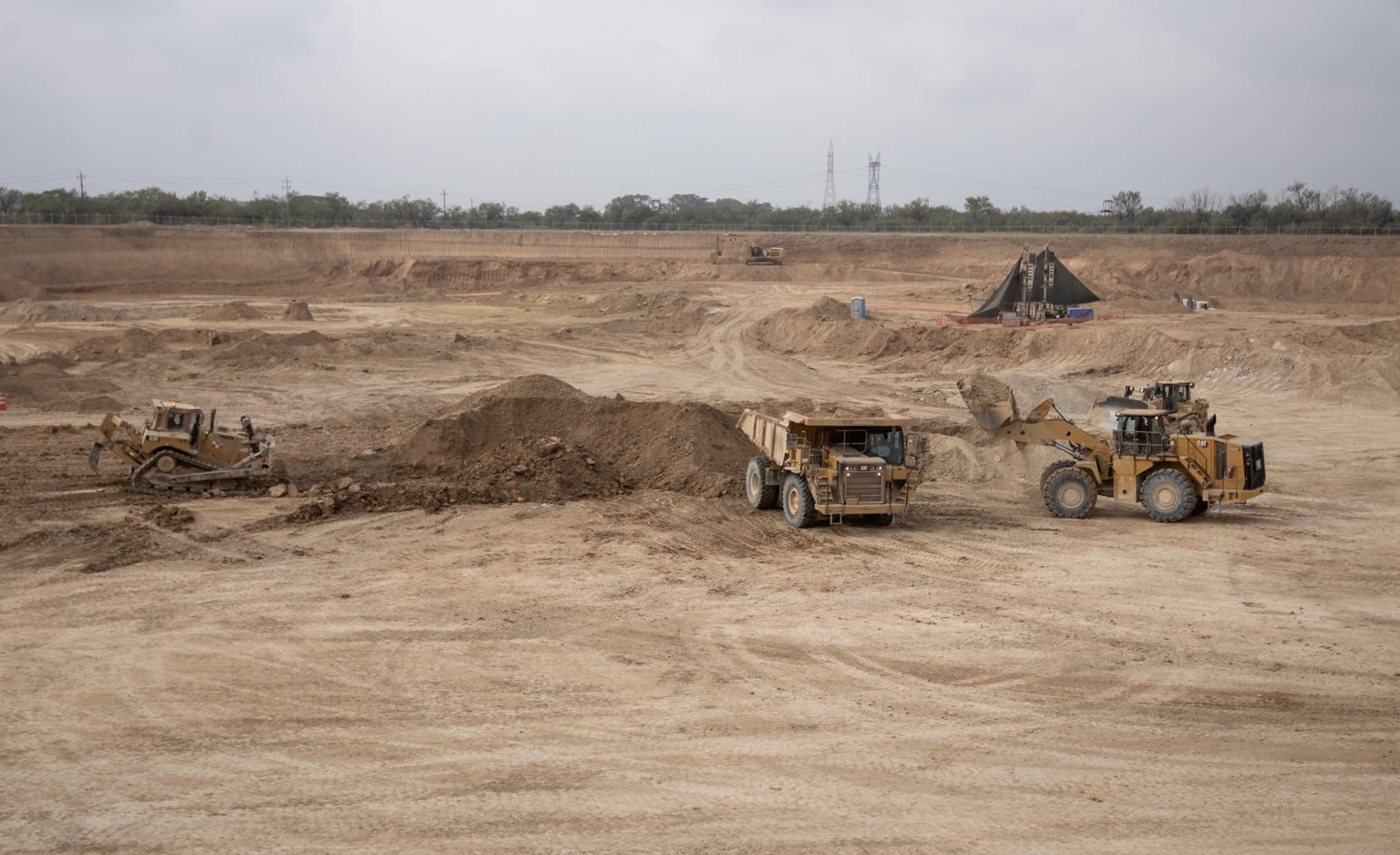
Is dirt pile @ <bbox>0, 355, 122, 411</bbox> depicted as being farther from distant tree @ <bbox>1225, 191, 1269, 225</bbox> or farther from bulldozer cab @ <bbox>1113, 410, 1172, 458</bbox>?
distant tree @ <bbox>1225, 191, 1269, 225</bbox>

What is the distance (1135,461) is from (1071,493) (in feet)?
3.48

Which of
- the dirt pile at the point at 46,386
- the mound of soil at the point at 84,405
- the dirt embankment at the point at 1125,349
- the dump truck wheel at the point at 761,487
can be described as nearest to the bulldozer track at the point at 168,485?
the dump truck wheel at the point at 761,487

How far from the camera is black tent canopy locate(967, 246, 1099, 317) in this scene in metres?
41.6

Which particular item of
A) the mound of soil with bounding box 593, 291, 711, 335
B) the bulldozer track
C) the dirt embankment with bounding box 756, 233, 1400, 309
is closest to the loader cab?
the bulldozer track

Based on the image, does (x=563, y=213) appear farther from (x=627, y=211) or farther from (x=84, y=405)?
(x=84, y=405)

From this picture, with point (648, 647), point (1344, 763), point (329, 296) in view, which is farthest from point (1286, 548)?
point (329, 296)

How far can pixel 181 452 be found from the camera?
18250 mm

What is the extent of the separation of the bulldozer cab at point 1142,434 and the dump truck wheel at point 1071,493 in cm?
71

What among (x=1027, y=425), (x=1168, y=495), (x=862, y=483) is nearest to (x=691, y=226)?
(x=1027, y=425)

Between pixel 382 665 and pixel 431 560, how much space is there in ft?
13.2

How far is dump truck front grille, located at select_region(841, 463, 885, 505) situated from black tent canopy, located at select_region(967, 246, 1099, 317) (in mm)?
27028

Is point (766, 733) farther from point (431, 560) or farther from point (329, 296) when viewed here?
point (329, 296)

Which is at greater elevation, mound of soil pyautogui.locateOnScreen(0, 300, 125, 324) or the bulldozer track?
mound of soil pyautogui.locateOnScreen(0, 300, 125, 324)

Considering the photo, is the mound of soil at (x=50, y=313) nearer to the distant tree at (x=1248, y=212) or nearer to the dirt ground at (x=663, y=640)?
the dirt ground at (x=663, y=640)
